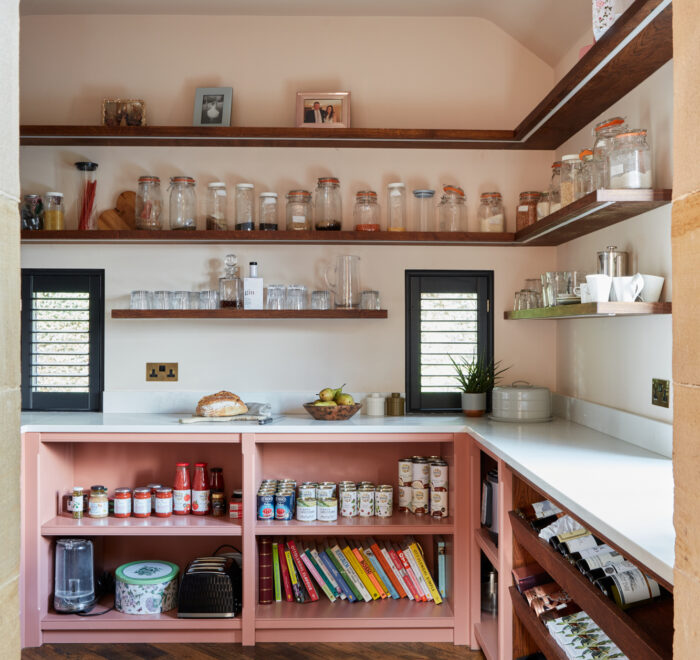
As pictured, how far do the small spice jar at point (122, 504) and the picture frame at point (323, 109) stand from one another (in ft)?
6.51

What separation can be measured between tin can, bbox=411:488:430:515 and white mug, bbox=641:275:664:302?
1.34 metres

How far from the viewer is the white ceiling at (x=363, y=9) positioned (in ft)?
10.6

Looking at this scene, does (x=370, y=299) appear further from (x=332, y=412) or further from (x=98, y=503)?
(x=98, y=503)

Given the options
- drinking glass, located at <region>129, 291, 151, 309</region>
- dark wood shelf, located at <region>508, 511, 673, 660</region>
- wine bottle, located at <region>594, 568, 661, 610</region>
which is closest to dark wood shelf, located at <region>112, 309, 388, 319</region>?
drinking glass, located at <region>129, 291, 151, 309</region>

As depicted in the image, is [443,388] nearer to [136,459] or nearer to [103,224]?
[136,459]

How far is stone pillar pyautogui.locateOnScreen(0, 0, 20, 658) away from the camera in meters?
0.86

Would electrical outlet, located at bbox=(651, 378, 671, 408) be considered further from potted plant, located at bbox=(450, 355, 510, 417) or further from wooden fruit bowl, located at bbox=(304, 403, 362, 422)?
wooden fruit bowl, located at bbox=(304, 403, 362, 422)

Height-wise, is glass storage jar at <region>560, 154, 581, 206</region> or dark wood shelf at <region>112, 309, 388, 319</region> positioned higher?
glass storage jar at <region>560, 154, 581, 206</region>

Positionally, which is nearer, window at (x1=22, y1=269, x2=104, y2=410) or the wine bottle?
the wine bottle

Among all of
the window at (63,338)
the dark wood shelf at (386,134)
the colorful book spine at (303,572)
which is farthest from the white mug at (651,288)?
the window at (63,338)

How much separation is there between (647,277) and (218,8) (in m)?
2.49

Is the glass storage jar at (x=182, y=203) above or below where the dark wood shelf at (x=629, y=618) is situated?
above

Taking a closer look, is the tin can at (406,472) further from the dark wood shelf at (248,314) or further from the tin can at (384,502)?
the dark wood shelf at (248,314)

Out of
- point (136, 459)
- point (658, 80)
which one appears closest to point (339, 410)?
point (136, 459)
